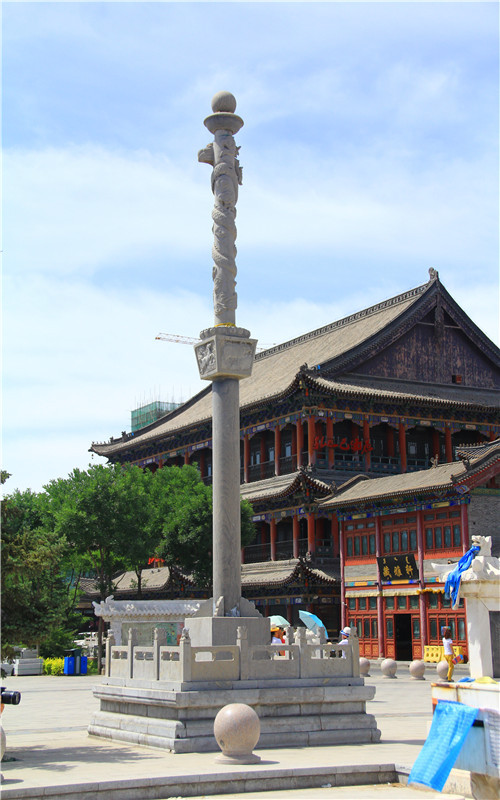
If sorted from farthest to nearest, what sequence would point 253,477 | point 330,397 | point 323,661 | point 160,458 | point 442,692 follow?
point 160,458 < point 253,477 < point 330,397 < point 323,661 < point 442,692

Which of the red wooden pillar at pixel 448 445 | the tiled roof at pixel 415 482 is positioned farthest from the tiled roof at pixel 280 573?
the red wooden pillar at pixel 448 445

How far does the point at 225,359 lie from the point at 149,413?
112 metres

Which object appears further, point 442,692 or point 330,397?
point 330,397

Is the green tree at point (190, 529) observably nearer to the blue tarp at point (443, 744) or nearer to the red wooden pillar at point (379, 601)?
the red wooden pillar at point (379, 601)

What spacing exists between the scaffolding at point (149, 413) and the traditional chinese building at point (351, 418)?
70.2 meters

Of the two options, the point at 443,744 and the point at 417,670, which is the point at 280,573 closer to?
the point at 417,670

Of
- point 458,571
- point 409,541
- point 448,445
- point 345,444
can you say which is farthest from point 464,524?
point 458,571

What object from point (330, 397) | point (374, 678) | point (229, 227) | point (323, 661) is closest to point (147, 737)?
point (323, 661)

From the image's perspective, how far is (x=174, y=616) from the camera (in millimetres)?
36281

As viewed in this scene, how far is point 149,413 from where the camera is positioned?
421 ft

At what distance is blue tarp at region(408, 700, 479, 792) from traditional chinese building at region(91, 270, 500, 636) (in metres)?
32.6

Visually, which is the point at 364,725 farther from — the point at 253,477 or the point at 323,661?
the point at 253,477

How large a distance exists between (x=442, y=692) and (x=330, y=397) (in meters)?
36.0

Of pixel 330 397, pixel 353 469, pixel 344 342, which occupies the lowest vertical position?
pixel 353 469
